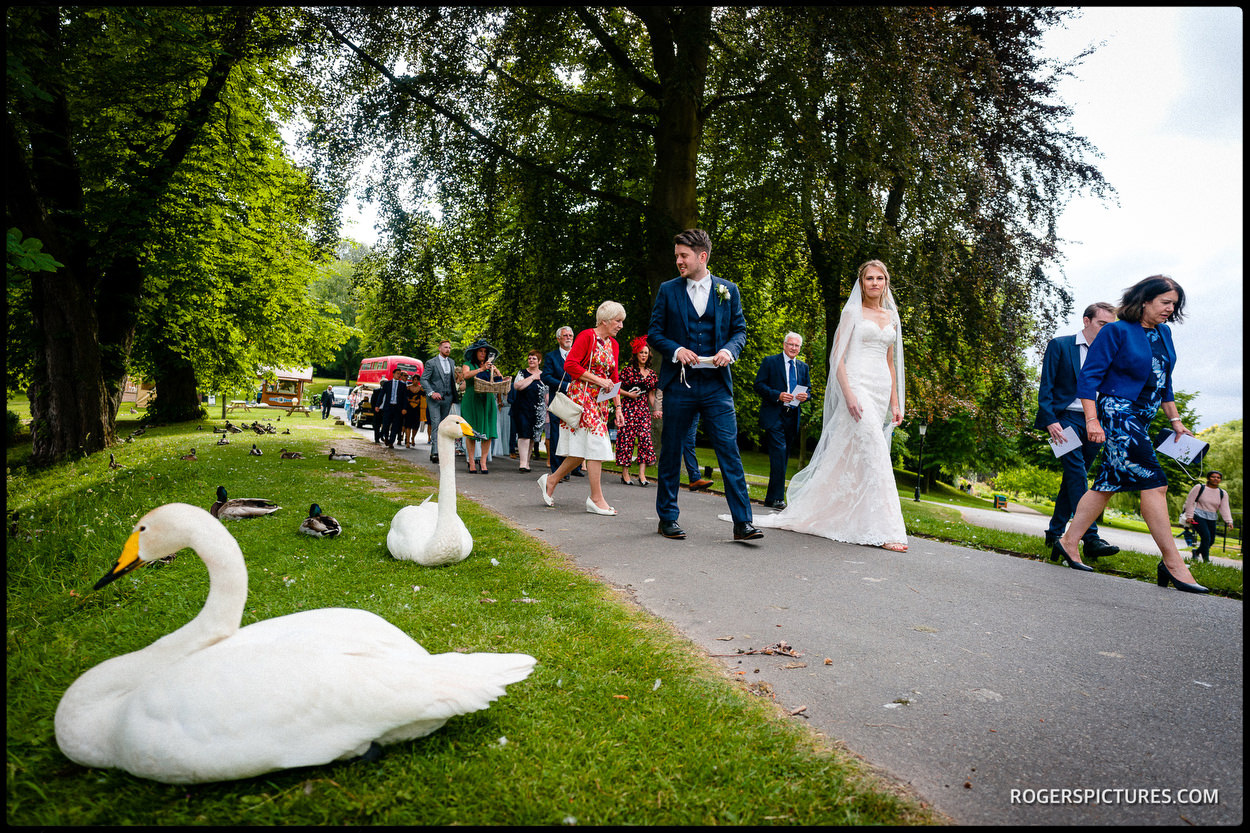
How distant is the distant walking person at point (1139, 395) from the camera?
17.8 ft

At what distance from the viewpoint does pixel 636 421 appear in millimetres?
12469

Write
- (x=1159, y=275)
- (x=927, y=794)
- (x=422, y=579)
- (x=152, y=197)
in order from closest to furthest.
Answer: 1. (x=927, y=794)
2. (x=422, y=579)
3. (x=1159, y=275)
4. (x=152, y=197)

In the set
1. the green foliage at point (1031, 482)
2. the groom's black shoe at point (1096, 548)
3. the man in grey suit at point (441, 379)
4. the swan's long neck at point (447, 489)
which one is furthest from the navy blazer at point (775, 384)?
the green foliage at point (1031, 482)

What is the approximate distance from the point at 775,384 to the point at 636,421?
3289 millimetres

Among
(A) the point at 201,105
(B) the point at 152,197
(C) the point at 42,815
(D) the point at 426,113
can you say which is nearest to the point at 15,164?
(B) the point at 152,197

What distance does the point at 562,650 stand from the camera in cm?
353

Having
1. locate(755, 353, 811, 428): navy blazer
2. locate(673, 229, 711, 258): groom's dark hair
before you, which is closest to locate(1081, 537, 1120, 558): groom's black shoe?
locate(755, 353, 811, 428): navy blazer

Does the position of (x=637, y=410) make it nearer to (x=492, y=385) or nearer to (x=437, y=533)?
(x=492, y=385)

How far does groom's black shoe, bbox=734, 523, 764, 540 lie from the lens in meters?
6.54

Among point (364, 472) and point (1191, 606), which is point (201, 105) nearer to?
point (364, 472)

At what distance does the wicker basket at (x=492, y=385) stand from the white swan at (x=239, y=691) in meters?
10.7

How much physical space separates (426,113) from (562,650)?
12.1 m

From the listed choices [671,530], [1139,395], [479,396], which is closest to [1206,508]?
[1139,395]

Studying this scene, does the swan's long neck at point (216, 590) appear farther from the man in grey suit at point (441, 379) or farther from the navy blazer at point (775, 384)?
the man in grey suit at point (441, 379)
